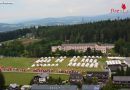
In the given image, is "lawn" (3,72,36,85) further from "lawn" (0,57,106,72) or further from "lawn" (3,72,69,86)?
"lawn" (0,57,106,72)

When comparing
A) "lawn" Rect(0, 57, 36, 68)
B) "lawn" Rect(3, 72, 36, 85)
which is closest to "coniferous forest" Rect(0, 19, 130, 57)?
"lawn" Rect(0, 57, 36, 68)

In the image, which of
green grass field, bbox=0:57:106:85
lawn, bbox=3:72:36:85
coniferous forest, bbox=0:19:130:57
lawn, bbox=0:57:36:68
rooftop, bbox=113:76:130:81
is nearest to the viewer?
rooftop, bbox=113:76:130:81

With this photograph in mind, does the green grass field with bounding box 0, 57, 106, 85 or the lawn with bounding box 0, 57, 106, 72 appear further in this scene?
the lawn with bounding box 0, 57, 106, 72

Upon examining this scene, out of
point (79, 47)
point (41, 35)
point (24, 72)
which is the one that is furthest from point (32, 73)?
point (41, 35)

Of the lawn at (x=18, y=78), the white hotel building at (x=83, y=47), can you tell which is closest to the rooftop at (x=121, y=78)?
the lawn at (x=18, y=78)

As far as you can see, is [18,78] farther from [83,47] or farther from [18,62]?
[83,47]

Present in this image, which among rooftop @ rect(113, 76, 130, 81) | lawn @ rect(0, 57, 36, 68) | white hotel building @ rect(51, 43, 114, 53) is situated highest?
rooftop @ rect(113, 76, 130, 81)

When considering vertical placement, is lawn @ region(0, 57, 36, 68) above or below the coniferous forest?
below

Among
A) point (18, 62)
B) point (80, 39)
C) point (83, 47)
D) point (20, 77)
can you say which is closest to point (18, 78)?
point (20, 77)

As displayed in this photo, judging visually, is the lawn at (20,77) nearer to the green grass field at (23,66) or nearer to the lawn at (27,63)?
the green grass field at (23,66)

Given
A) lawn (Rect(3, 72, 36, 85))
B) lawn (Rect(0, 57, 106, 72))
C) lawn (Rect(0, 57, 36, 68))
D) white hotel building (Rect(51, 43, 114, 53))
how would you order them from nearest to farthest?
lawn (Rect(3, 72, 36, 85)) → lawn (Rect(0, 57, 106, 72)) → lawn (Rect(0, 57, 36, 68)) → white hotel building (Rect(51, 43, 114, 53))

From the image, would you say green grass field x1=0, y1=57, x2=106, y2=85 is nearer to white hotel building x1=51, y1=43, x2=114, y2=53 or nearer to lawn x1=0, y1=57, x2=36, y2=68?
lawn x1=0, y1=57, x2=36, y2=68
